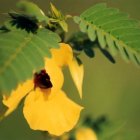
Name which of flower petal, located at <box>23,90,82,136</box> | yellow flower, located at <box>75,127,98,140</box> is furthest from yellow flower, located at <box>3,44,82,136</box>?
yellow flower, located at <box>75,127,98,140</box>

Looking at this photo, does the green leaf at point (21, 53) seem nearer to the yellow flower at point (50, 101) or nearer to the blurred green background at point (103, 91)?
the yellow flower at point (50, 101)

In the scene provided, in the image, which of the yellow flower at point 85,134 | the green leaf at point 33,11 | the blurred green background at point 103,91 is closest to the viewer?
the green leaf at point 33,11

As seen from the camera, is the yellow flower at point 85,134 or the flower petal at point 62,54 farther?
the yellow flower at point 85,134

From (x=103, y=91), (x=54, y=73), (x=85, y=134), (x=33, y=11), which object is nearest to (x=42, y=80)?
(x=54, y=73)

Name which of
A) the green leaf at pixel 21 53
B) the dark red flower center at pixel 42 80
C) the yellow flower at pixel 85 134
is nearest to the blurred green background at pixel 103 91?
the yellow flower at pixel 85 134

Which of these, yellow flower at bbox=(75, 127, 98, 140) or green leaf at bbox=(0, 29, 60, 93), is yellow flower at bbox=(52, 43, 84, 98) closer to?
green leaf at bbox=(0, 29, 60, 93)

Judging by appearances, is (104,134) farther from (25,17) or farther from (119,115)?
(119,115)
